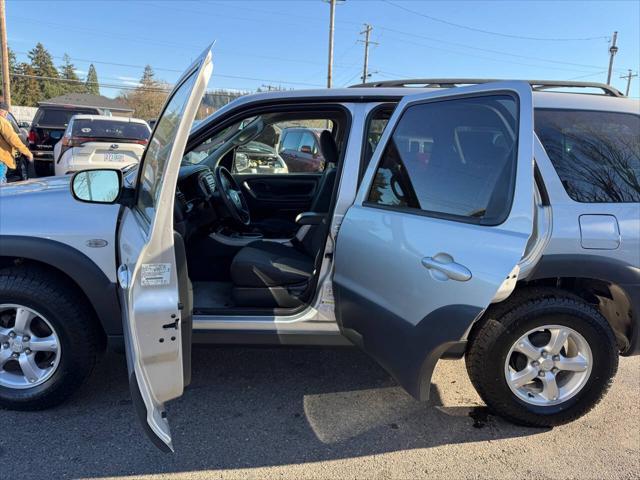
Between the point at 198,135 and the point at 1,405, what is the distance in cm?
182

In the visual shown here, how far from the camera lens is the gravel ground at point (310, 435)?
2.31m

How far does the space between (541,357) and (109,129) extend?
8043 mm

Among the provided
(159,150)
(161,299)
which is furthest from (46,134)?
(161,299)

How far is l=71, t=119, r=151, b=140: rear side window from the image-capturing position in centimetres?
807

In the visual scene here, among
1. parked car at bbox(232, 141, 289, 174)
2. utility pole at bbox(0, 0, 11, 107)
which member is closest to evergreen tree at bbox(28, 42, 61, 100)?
utility pole at bbox(0, 0, 11, 107)

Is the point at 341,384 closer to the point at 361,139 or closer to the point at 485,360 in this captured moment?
the point at 485,360

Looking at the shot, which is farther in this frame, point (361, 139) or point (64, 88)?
point (64, 88)

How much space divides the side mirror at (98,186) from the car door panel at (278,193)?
203 cm

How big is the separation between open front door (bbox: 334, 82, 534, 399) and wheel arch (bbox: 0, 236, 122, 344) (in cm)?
118

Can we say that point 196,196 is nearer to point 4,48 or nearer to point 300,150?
point 300,150

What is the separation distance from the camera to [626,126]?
8.29ft

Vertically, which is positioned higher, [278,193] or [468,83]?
[468,83]

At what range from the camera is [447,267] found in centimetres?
207

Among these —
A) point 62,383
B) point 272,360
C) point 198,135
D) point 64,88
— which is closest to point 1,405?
point 62,383
